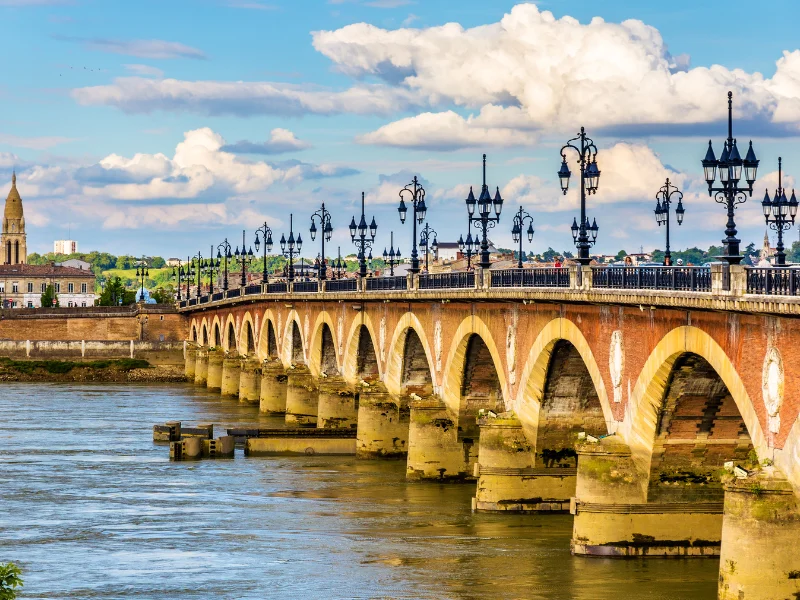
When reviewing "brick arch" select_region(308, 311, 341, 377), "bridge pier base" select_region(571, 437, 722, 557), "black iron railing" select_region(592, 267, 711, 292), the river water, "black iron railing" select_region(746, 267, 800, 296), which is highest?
"black iron railing" select_region(592, 267, 711, 292)

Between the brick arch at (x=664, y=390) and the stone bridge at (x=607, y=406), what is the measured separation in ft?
0.14

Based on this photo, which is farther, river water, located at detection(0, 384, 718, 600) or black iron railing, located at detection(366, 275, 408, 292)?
black iron railing, located at detection(366, 275, 408, 292)

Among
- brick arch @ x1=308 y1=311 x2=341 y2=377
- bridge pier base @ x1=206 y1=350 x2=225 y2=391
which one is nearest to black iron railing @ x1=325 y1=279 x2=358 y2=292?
brick arch @ x1=308 y1=311 x2=341 y2=377

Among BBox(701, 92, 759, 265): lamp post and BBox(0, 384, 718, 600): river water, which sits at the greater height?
BBox(701, 92, 759, 265): lamp post

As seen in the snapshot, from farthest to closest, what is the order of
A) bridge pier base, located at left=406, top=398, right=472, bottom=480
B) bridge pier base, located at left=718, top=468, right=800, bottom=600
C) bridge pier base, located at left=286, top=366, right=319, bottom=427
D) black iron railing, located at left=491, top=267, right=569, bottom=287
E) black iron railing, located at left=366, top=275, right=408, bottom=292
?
bridge pier base, located at left=286, top=366, right=319, bottom=427 → black iron railing, located at left=366, top=275, right=408, bottom=292 → bridge pier base, located at left=406, top=398, right=472, bottom=480 → black iron railing, located at left=491, top=267, right=569, bottom=287 → bridge pier base, located at left=718, top=468, right=800, bottom=600

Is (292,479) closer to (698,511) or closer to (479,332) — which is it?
(479,332)

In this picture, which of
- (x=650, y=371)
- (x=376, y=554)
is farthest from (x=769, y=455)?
(x=376, y=554)

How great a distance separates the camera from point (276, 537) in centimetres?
4000

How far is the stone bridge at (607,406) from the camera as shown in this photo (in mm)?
25922

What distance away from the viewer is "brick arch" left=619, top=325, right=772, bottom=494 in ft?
89.7

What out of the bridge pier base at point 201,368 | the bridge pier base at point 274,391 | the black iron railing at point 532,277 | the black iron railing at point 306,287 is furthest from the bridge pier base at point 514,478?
the bridge pier base at point 201,368

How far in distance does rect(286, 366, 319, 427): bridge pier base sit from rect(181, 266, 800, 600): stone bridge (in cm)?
687

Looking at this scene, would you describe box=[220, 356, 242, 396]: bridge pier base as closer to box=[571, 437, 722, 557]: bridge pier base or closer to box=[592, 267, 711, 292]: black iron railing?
box=[592, 267, 711, 292]: black iron railing

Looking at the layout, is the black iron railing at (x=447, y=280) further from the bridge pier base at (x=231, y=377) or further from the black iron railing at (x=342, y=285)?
the bridge pier base at (x=231, y=377)
